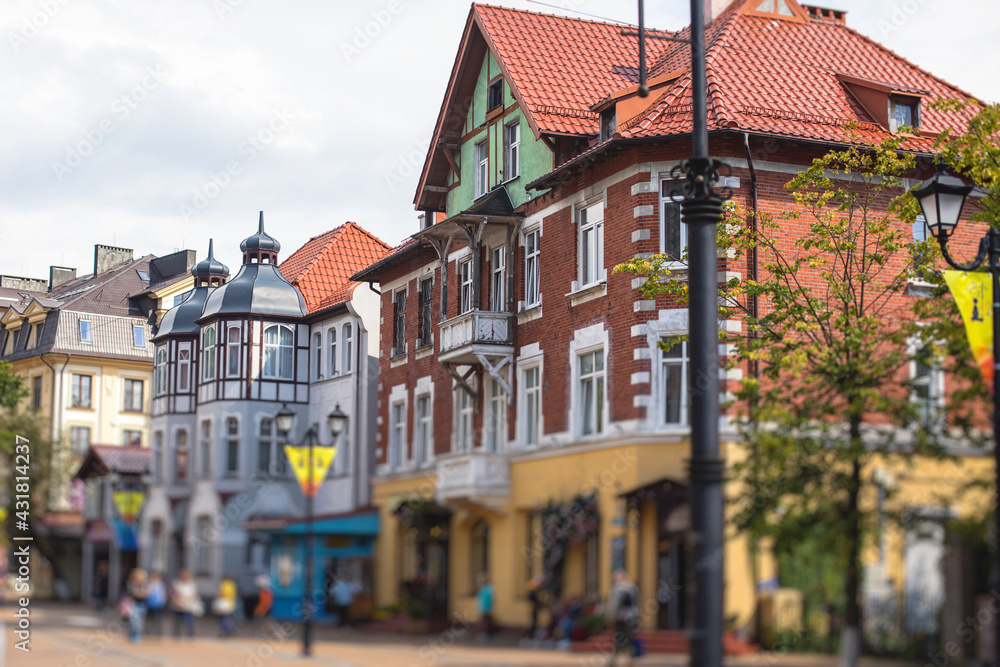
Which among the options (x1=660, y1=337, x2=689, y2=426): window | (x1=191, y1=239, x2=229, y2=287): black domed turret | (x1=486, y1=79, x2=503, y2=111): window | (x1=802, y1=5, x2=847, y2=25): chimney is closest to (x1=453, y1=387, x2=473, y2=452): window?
(x1=660, y1=337, x2=689, y2=426): window

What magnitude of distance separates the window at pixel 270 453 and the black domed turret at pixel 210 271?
3.35 feet

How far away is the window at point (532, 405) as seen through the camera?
469 inches

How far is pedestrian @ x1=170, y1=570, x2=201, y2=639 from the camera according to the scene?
6.60 meters

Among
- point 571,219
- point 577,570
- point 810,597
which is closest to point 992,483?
point 810,597

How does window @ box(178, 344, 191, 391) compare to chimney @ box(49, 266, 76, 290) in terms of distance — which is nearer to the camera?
window @ box(178, 344, 191, 391)

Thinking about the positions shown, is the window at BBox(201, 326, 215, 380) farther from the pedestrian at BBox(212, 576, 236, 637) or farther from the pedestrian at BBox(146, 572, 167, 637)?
the pedestrian at BBox(212, 576, 236, 637)

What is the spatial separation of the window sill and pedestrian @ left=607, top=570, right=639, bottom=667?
27.0 ft

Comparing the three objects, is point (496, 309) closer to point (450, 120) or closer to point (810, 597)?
point (450, 120)

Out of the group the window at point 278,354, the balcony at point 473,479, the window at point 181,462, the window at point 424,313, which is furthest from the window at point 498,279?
the window at point 181,462

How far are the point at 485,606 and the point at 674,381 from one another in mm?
7414

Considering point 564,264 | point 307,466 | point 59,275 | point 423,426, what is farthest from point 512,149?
point 307,466

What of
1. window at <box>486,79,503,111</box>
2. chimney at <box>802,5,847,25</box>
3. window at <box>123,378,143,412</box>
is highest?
chimney at <box>802,5,847,25</box>

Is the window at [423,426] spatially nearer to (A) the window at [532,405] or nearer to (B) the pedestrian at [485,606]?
(A) the window at [532,405]

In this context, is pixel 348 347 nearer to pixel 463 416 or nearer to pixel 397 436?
pixel 397 436
